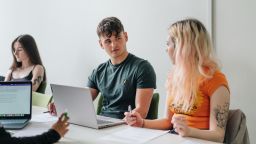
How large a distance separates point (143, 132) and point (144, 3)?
1638 millimetres

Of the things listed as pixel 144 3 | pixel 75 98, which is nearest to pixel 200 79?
pixel 75 98

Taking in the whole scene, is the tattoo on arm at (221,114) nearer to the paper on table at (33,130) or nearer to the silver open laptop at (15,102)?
the paper on table at (33,130)

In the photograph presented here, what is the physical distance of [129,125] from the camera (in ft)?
6.38

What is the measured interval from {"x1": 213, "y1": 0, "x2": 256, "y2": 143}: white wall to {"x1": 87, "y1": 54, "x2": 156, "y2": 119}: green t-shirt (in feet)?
2.28

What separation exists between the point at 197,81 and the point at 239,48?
998 millimetres

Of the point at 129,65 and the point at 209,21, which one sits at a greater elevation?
the point at 209,21

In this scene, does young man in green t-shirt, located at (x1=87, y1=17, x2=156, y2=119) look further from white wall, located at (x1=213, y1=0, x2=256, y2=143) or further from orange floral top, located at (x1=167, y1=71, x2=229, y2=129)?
white wall, located at (x1=213, y1=0, x2=256, y2=143)

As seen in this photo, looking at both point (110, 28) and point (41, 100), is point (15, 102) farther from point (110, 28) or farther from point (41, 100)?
point (110, 28)

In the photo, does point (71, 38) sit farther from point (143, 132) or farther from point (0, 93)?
point (143, 132)

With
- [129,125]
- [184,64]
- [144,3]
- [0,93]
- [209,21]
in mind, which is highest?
[144,3]

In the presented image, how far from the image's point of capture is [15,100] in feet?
6.89

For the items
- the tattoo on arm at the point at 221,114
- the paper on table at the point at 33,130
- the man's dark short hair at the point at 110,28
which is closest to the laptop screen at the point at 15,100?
the paper on table at the point at 33,130

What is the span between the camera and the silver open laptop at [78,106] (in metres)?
1.80

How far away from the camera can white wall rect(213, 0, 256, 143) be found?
2529 millimetres
